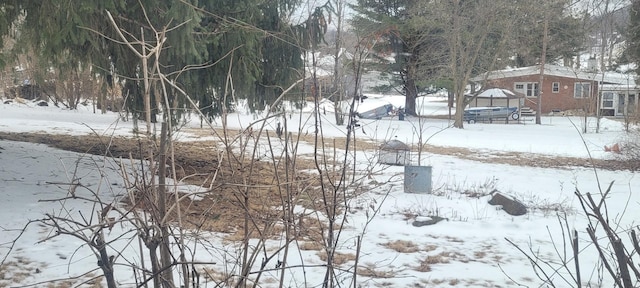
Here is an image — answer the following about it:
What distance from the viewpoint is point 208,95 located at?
830 cm

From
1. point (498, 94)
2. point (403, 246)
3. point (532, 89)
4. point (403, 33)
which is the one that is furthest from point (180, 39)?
point (532, 89)

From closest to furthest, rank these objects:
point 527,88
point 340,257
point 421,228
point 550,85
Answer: point 340,257, point 421,228, point 527,88, point 550,85

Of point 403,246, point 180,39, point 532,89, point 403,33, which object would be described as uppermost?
point 403,33

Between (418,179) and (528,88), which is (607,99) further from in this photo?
(418,179)

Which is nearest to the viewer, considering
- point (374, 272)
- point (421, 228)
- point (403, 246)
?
point (374, 272)

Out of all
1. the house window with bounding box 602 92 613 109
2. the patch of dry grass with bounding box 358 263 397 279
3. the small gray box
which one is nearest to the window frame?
the house window with bounding box 602 92 613 109

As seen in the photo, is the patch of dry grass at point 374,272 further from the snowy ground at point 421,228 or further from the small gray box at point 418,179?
the small gray box at point 418,179

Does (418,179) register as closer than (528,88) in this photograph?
Yes

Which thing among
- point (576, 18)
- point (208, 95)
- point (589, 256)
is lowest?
point (589, 256)

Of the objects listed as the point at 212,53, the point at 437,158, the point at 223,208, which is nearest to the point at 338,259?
the point at 223,208

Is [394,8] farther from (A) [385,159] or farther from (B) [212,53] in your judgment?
(B) [212,53]

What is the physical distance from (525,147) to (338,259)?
13371mm

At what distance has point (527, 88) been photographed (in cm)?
3734

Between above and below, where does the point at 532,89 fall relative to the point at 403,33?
below
